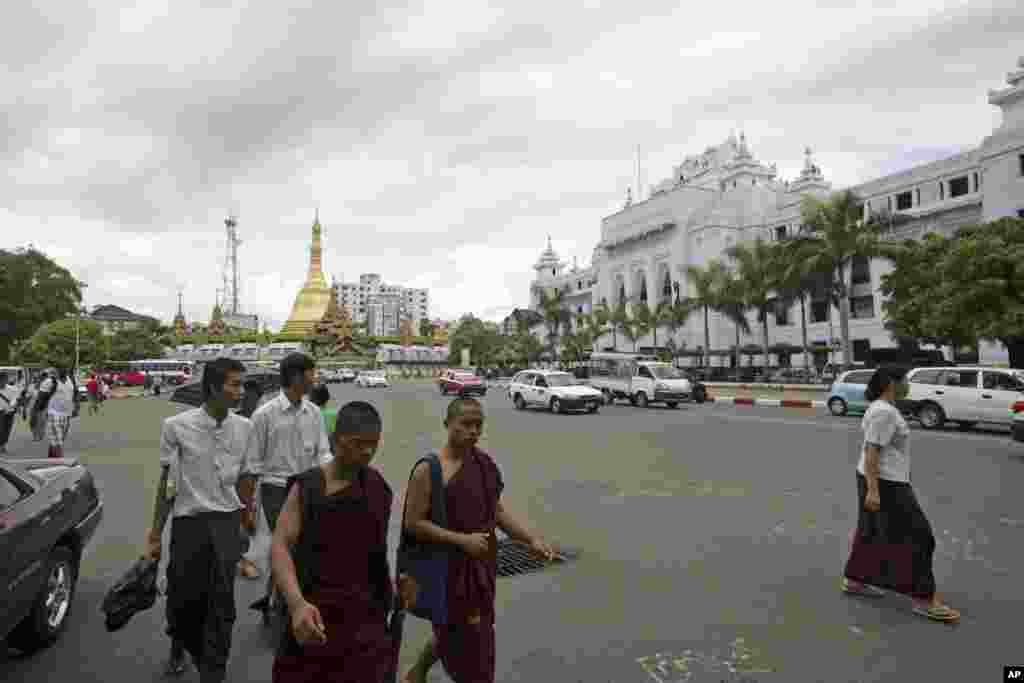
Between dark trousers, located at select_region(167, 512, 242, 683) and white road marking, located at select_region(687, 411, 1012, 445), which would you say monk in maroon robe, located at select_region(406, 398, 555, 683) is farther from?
white road marking, located at select_region(687, 411, 1012, 445)

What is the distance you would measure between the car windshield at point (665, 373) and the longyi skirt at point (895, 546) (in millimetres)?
18464

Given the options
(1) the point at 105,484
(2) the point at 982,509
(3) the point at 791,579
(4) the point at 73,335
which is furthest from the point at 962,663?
(4) the point at 73,335

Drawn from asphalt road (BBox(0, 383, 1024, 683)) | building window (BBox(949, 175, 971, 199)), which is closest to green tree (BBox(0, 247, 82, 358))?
asphalt road (BBox(0, 383, 1024, 683))

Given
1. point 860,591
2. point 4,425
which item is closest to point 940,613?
point 860,591

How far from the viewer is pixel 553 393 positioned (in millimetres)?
20578

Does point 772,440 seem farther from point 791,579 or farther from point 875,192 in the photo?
point 875,192

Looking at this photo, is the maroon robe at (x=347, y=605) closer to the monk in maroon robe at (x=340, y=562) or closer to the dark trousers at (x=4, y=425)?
the monk in maroon robe at (x=340, y=562)

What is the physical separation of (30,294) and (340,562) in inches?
2411

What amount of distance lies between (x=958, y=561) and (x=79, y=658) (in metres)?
6.45

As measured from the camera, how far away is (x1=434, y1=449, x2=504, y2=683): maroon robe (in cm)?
248

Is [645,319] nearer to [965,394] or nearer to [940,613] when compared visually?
[965,394]

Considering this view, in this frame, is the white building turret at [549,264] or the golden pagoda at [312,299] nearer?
the golden pagoda at [312,299]

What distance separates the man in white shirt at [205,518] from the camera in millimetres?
2932

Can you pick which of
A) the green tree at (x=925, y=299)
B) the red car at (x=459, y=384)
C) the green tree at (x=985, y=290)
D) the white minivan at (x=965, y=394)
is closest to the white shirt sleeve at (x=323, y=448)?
the white minivan at (x=965, y=394)
